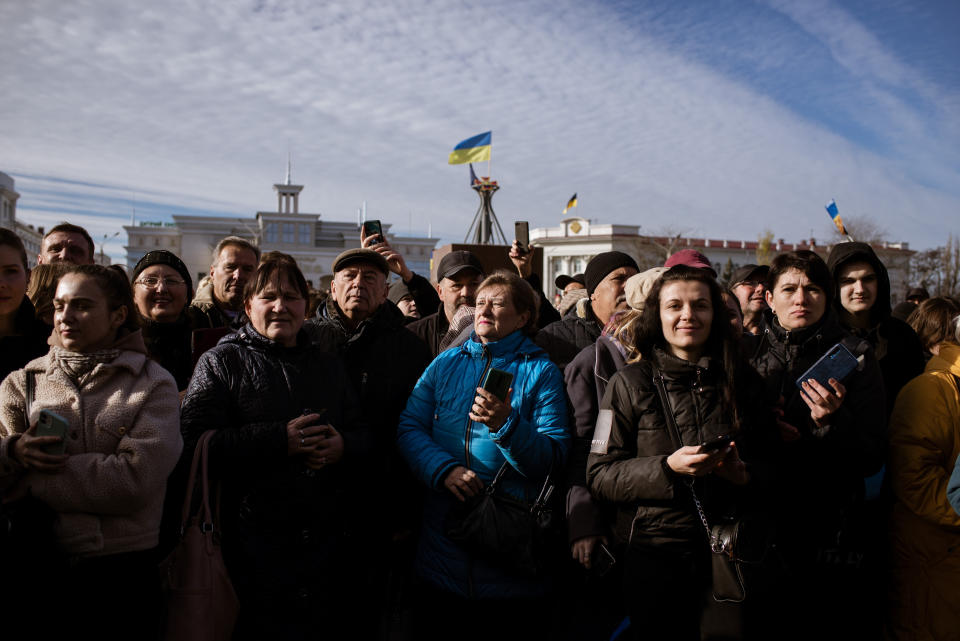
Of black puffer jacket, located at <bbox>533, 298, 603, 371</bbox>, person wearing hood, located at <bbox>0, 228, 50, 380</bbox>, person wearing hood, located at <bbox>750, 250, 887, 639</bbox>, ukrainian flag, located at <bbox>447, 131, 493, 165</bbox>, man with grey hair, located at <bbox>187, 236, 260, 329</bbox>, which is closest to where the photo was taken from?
person wearing hood, located at <bbox>750, 250, 887, 639</bbox>

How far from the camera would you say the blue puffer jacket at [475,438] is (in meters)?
3.00

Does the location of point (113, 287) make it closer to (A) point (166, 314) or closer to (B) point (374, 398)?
(A) point (166, 314)

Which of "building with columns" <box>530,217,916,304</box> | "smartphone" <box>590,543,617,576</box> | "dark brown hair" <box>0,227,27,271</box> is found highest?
"building with columns" <box>530,217,916,304</box>

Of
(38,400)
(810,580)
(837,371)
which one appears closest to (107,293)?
(38,400)

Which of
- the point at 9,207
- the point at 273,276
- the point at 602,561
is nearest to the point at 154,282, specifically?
Answer: the point at 273,276

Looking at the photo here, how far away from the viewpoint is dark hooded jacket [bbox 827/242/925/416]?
392 centimetres

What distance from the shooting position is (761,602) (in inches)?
104

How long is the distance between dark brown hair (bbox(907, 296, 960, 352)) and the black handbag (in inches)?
135

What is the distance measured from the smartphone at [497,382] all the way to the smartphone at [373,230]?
238 centimetres

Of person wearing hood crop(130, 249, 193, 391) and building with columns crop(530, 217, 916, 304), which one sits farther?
building with columns crop(530, 217, 916, 304)

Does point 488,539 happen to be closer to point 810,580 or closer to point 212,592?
point 212,592

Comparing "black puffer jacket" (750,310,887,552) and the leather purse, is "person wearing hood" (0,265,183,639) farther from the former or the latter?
"black puffer jacket" (750,310,887,552)

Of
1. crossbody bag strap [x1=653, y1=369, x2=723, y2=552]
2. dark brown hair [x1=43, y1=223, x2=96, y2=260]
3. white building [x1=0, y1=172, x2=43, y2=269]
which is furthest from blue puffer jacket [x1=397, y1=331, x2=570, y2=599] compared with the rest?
white building [x1=0, y1=172, x2=43, y2=269]

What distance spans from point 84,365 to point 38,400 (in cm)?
22
